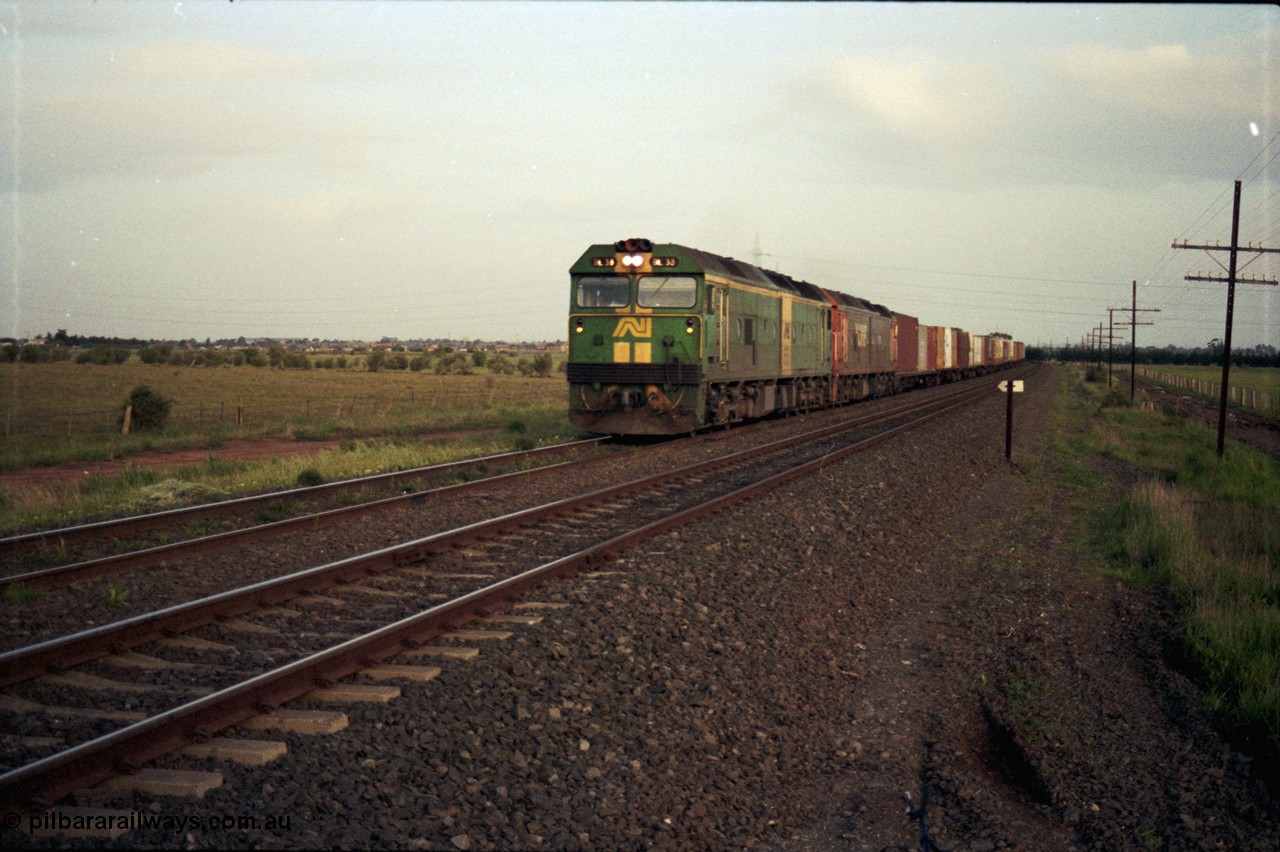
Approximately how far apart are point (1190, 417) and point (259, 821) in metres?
43.2

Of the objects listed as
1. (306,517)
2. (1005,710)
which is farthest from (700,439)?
(1005,710)

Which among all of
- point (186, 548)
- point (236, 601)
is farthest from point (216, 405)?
point (236, 601)

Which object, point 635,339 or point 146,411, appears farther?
point 146,411

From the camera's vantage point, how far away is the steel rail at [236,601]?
5.67 m

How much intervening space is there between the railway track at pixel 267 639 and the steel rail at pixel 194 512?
3689 millimetres

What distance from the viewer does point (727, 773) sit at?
199 inches

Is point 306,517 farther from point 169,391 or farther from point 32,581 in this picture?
point 169,391

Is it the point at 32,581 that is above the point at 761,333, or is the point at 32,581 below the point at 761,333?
below

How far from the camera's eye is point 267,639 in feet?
21.5

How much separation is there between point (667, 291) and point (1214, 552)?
403 inches

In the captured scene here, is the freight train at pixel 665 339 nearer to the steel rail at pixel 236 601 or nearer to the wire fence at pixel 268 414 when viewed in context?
the steel rail at pixel 236 601
